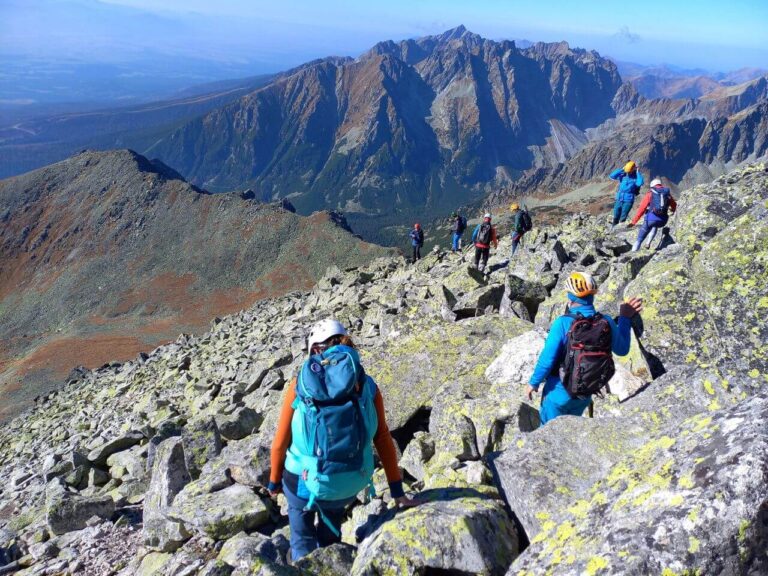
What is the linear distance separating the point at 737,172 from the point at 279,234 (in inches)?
3079

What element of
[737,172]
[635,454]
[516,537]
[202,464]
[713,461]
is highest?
[737,172]

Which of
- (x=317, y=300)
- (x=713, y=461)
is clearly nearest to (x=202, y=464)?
(x=713, y=461)

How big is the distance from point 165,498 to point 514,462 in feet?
25.1

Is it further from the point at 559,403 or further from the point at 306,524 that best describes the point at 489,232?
the point at 306,524

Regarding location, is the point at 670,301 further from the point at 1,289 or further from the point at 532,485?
the point at 1,289

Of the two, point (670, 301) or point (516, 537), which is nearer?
point (516, 537)

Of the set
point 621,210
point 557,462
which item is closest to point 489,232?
point 621,210

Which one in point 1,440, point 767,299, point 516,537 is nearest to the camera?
point 516,537

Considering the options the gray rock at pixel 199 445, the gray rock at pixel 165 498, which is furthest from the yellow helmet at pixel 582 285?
the gray rock at pixel 199 445

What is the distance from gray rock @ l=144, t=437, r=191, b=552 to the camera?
8445 mm

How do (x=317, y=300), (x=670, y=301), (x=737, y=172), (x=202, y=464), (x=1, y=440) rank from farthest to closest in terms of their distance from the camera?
(x=317, y=300) < (x=1, y=440) < (x=737, y=172) < (x=202, y=464) < (x=670, y=301)

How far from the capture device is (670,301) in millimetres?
9430

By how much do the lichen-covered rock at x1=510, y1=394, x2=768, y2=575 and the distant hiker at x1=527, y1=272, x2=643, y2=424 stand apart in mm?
2454

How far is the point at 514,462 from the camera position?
6793mm
